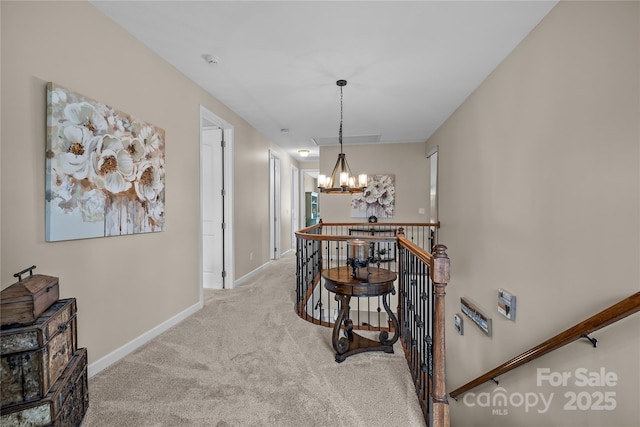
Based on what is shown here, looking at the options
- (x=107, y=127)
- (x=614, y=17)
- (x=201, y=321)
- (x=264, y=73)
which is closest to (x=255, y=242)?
(x=201, y=321)

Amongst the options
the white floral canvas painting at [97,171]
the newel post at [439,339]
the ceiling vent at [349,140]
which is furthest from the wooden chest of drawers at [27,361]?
the ceiling vent at [349,140]

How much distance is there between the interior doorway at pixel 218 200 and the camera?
4.34 meters

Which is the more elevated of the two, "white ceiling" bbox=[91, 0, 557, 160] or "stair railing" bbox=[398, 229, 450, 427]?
"white ceiling" bbox=[91, 0, 557, 160]

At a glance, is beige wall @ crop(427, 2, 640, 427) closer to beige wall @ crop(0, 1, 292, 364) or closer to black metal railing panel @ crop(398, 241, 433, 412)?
black metal railing panel @ crop(398, 241, 433, 412)

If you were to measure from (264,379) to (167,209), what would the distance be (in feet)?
6.11

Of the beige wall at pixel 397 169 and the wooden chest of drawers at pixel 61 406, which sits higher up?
the beige wall at pixel 397 169

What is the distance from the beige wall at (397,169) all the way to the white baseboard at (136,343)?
15.0 feet

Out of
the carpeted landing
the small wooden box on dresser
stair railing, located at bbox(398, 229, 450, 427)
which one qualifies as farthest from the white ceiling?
the carpeted landing

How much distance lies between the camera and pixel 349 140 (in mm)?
6605

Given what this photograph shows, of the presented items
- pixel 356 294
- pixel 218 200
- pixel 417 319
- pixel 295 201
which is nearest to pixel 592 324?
pixel 417 319

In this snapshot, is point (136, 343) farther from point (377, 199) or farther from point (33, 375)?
point (377, 199)

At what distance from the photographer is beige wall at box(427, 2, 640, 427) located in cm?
163

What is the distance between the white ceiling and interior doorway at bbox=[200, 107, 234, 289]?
582 millimetres

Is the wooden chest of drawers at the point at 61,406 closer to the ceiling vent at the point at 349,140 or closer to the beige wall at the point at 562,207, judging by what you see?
the beige wall at the point at 562,207
